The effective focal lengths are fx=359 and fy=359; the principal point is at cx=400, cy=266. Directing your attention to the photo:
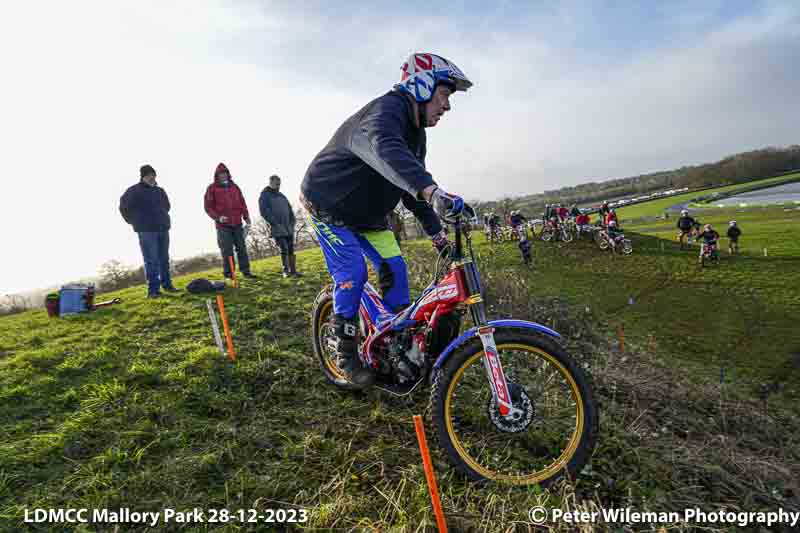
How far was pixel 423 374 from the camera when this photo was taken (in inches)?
116

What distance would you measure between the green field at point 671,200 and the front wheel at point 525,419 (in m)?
85.3

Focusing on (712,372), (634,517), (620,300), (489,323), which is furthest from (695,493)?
(620,300)

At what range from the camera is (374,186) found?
3.04m

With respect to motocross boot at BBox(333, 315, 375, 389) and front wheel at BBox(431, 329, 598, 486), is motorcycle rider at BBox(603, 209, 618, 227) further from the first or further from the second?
motocross boot at BBox(333, 315, 375, 389)

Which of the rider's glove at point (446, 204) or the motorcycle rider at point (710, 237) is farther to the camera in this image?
the motorcycle rider at point (710, 237)

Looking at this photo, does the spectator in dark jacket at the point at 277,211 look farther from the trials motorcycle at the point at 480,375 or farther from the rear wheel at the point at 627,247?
the rear wheel at the point at 627,247

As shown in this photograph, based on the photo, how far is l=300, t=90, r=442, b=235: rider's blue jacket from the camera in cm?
239

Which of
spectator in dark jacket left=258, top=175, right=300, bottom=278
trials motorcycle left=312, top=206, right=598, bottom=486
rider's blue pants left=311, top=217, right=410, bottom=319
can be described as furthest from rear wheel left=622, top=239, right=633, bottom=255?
rider's blue pants left=311, top=217, right=410, bottom=319

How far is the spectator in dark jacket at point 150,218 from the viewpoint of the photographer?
848cm

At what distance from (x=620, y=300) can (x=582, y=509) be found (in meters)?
18.7

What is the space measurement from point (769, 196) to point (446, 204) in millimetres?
107674

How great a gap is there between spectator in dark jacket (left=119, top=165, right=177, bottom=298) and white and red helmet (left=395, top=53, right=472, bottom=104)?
8354 mm

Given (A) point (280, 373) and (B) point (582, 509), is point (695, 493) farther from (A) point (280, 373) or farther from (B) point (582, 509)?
(A) point (280, 373)

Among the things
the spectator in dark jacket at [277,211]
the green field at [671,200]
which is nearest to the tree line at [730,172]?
the green field at [671,200]
